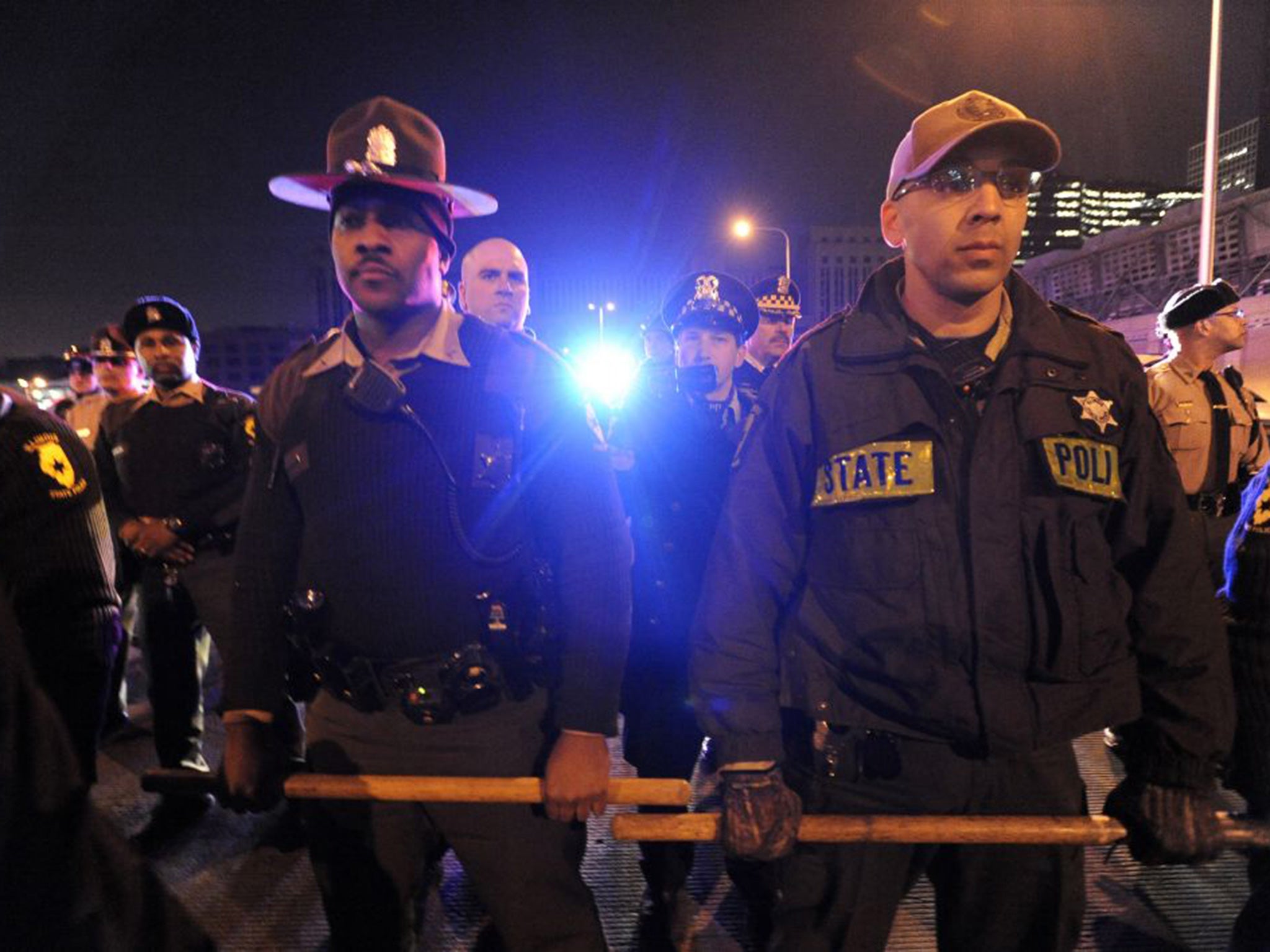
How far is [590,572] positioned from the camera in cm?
186

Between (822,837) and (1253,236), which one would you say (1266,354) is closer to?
(1253,236)

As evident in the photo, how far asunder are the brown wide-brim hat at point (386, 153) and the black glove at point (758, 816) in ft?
5.85

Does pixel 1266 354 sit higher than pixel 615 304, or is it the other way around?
pixel 615 304

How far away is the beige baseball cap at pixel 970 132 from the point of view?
5.58 ft

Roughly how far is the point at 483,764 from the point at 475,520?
0.67 meters

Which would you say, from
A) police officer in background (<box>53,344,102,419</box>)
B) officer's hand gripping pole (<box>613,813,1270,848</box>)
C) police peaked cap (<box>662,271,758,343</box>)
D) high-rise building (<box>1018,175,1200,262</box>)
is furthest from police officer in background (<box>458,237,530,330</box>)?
high-rise building (<box>1018,175,1200,262</box>)

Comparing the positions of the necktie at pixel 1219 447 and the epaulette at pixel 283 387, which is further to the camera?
the necktie at pixel 1219 447

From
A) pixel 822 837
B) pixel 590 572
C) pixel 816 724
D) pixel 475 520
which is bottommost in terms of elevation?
pixel 822 837

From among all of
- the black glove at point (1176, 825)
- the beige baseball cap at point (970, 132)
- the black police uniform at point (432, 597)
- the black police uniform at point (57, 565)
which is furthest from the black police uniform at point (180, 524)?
the black glove at point (1176, 825)

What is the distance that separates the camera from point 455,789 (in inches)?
67.6

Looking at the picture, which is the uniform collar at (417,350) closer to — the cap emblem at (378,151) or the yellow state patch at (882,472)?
the cap emblem at (378,151)

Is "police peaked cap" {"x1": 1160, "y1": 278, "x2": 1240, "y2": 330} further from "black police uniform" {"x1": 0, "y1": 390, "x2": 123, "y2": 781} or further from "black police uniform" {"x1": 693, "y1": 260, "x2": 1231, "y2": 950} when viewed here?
"black police uniform" {"x1": 0, "y1": 390, "x2": 123, "y2": 781}

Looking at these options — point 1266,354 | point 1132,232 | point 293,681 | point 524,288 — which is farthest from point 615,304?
point 293,681

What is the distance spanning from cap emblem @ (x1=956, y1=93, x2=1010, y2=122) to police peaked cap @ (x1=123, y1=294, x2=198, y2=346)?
4.09m
